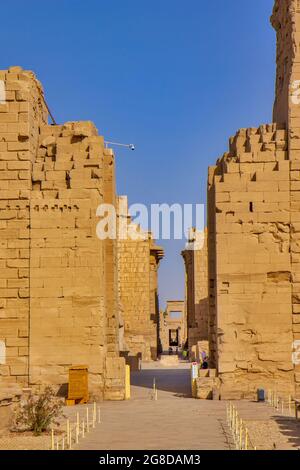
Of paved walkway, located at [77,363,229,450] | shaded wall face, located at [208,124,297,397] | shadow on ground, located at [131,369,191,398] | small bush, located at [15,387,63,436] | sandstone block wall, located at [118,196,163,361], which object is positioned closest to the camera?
paved walkway, located at [77,363,229,450]

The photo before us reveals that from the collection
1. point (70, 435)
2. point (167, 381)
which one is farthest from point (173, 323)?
point (70, 435)

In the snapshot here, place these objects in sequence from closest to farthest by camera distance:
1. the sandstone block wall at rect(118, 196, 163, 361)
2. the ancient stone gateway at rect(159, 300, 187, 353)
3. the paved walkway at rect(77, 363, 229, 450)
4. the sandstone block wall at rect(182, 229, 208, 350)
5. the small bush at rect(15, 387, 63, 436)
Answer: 1. the paved walkway at rect(77, 363, 229, 450)
2. the small bush at rect(15, 387, 63, 436)
3. the sandstone block wall at rect(182, 229, 208, 350)
4. the sandstone block wall at rect(118, 196, 163, 361)
5. the ancient stone gateway at rect(159, 300, 187, 353)

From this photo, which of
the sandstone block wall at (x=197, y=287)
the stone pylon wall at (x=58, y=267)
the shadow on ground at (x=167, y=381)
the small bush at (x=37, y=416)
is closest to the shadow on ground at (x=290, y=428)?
the small bush at (x=37, y=416)

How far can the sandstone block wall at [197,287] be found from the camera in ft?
106

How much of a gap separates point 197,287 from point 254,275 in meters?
18.5

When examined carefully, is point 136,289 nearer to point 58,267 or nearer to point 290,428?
point 58,267

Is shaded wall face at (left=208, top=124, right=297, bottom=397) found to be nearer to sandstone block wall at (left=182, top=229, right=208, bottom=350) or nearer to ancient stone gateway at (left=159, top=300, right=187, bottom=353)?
sandstone block wall at (left=182, top=229, right=208, bottom=350)

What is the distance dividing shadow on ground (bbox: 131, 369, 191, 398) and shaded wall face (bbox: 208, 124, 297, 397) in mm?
1614

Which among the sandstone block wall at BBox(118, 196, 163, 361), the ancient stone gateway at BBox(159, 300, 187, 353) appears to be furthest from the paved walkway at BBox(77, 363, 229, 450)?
the ancient stone gateway at BBox(159, 300, 187, 353)

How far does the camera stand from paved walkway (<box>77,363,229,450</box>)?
973 cm

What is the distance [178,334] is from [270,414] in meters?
45.4

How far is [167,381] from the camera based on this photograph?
1953 cm

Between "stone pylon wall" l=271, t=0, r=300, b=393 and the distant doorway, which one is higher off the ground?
"stone pylon wall" l=271, t=0, r=300, b=393
